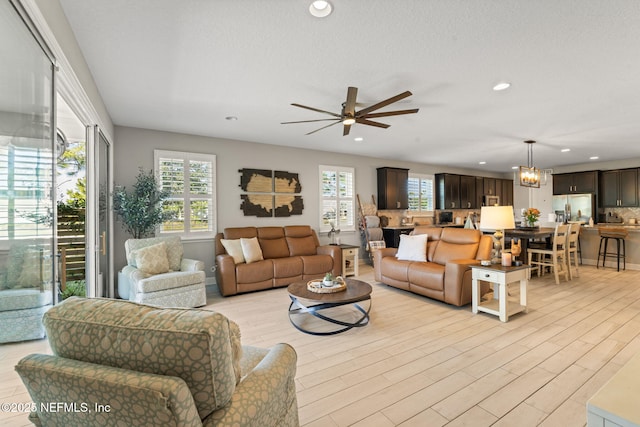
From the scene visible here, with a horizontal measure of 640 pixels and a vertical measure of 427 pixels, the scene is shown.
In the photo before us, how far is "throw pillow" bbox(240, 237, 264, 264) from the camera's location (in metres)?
4.76

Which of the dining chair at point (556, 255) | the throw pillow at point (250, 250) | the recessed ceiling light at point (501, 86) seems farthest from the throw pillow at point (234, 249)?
the dining chair at point (556, 255)

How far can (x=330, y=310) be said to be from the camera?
3727 mm

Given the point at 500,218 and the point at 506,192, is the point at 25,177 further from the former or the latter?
the point at 506,192

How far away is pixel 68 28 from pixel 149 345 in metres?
2.46

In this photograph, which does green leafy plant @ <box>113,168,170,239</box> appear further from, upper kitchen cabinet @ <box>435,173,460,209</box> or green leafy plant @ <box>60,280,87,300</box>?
upper kitchen cabinet @ <box>435,173,460,209</box>

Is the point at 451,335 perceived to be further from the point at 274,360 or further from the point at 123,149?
the point at 123,149

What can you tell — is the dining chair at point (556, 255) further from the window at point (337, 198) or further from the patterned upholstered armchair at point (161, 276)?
the patterned upholstered armchair at point (161, 276)

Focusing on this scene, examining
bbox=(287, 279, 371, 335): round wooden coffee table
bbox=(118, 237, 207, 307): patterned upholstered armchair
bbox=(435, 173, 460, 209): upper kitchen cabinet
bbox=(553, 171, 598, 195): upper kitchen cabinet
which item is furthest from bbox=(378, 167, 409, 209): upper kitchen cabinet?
bbox=(118, 237, 207, 307): patterned upholstered armchair

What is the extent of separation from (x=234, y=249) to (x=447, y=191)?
20.7 ft

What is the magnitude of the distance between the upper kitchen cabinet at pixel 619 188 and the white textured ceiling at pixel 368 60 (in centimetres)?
375

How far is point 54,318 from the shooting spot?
992 millimetres

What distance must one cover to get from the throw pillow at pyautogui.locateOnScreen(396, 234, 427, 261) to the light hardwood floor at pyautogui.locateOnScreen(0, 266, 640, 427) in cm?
69

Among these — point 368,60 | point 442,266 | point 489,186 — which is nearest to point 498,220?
point 442,266

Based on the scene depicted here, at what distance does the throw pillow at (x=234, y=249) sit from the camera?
15.4 ft
